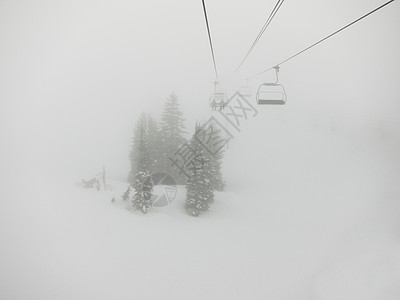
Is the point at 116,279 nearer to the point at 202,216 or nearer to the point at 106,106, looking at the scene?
the point at 202,216

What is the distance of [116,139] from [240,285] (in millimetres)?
47801

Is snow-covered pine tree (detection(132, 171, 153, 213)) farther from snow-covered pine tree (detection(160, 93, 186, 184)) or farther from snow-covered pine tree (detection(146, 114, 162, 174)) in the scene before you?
snow-covered pine tree (detection(160, 93, 186, 184))

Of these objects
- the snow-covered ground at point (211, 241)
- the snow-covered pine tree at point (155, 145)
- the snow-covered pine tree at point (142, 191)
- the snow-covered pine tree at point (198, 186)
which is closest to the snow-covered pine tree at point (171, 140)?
the snow-covered pine tree at point (155, 145)

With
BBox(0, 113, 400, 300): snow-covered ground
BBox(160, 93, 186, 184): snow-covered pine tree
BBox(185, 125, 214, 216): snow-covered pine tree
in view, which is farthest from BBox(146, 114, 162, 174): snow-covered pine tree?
BBox(185, 125, 214, 216): snow-covered pine tree

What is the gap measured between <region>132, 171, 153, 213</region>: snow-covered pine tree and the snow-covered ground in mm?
928

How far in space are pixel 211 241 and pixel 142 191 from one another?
8.31 meters

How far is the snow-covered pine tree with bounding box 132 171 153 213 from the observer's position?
2364 centimetres

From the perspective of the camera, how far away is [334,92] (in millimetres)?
68750

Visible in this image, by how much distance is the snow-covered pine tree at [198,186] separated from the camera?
25.3 metres

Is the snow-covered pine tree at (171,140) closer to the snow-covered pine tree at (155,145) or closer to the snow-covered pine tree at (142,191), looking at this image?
the snow-covered pine tree at (155,145)

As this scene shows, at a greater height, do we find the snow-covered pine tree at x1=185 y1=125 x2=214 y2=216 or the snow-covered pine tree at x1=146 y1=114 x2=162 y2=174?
the snow-covered pine tree at x1=146 y1=114 x2=162 y2=174

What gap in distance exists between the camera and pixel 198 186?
84.2 ft

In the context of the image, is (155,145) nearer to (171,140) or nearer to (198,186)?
(171,140)

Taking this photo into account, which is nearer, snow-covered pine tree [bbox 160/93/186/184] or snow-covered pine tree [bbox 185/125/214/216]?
snow-covered pine tree [bbox 185/125/214/216]
